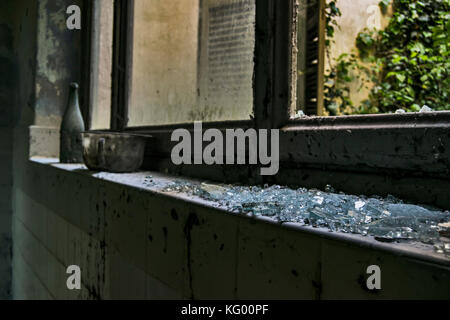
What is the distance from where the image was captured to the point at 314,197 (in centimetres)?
63

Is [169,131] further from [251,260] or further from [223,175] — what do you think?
[251,260]

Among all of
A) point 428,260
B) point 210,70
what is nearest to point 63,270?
point 210,70

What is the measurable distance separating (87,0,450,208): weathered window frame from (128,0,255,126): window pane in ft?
0.28

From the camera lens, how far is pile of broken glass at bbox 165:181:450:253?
1.40 feet

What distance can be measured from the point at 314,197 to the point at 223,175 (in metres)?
0.39

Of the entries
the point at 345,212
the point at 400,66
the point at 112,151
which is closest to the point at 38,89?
the point at 112,151

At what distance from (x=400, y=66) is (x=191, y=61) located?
283 centimetres

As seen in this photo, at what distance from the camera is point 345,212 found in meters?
0.52

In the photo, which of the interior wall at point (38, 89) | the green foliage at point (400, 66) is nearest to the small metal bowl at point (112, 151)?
the interior wall at point (38, 89)

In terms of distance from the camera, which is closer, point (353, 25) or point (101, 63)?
point (101, 63)

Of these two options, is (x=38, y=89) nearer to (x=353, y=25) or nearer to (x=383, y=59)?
(x=353, y=25)

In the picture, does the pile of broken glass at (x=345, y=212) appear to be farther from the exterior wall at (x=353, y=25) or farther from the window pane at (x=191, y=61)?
the exterior wall at (x=353, y=25)

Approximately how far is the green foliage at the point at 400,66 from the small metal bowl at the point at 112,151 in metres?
2.05

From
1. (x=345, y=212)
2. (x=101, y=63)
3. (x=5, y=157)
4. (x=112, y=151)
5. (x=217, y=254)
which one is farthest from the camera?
(x=5, y=157)
